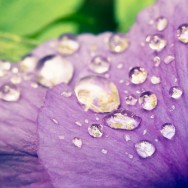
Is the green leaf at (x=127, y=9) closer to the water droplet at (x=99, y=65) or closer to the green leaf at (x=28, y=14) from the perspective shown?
the green leaf at (x=28, y=14)

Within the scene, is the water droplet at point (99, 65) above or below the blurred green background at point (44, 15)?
below

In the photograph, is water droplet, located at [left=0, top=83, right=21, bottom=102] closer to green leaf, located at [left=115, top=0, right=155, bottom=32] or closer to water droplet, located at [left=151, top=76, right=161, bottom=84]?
water droplet, located at [left=151, top=76, right=161, bottom=84]

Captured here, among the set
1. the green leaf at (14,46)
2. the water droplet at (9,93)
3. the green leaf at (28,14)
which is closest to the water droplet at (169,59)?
the water droplet at (9,93)

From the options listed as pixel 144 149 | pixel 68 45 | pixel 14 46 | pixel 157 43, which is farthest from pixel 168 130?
pixel 14 46

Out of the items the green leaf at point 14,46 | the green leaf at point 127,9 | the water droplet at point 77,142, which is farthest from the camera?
the green leaf at point 127,9

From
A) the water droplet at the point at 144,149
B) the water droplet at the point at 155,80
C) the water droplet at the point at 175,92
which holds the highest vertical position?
the water droplet at the point at 155,80

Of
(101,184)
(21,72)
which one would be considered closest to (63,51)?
(21,72)

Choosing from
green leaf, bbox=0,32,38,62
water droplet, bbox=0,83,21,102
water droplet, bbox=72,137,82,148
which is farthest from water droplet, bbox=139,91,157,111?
green leaf, bbox=0,32,38,62
